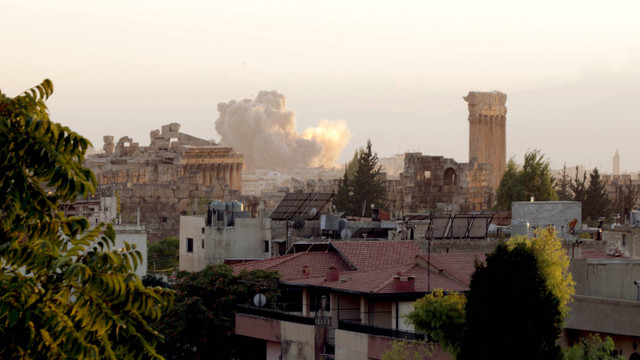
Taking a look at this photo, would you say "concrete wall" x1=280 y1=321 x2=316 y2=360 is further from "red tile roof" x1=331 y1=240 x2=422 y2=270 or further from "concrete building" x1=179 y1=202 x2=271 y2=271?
"concrete building" x1=179 y1=202 x2=271 y2=271

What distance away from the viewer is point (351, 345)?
30219 mm

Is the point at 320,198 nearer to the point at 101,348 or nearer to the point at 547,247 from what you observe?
the point at 547,247

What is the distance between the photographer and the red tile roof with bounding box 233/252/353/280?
1501 inches

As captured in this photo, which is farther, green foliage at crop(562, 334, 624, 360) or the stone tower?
the stone tower

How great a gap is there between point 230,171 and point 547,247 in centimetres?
8989

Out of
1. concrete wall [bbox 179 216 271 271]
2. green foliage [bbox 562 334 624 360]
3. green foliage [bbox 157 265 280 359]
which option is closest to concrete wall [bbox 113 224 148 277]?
concrete wall [bbox 179 216 271 271]

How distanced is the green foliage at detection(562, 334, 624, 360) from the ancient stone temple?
149ft

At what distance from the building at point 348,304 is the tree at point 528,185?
36.4 meters

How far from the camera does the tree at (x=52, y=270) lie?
12672 mm

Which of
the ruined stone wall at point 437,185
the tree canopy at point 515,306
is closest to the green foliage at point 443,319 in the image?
the tree canopy at point 515,306

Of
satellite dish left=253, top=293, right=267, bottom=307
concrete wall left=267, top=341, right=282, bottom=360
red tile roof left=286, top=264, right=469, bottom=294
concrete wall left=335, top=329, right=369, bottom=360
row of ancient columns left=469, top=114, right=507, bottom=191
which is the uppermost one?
row of ancient columns left=469, top=114, right=507, bottom=191

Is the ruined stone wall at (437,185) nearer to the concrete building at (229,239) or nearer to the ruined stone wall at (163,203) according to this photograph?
the ruined stone wall at (163,203)

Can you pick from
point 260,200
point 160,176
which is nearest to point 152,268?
point 260,200

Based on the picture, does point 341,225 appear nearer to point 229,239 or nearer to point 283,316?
point 229,239
